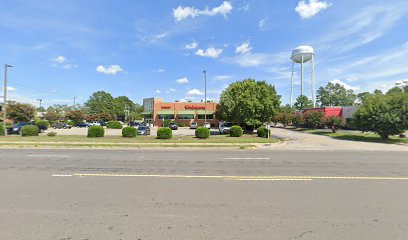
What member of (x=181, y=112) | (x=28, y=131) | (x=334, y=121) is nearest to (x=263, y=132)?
(x=334, y=121)

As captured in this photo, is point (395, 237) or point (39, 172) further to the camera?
point (39, 172)

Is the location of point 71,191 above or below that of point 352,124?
below

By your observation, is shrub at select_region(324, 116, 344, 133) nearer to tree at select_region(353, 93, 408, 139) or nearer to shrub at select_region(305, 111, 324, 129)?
shrub at select_region(305, 111, 324, 129)

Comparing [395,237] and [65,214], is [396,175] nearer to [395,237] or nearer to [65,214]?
[395,237]

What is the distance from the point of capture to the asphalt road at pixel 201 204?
4113 mm

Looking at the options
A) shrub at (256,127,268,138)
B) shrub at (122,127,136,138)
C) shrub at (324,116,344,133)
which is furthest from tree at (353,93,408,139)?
shrub at (122,127,136,138)

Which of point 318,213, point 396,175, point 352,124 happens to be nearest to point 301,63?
point 352,124

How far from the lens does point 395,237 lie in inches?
154

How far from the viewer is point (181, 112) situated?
198 feet

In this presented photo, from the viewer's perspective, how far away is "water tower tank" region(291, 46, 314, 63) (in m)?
77.9

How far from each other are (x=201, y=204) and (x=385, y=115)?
2723 cm

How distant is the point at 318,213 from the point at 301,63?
8572 cm

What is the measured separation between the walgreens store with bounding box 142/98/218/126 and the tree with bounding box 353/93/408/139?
3557 centimetres

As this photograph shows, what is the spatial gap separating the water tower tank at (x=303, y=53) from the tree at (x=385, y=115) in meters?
55.3
